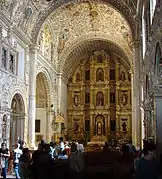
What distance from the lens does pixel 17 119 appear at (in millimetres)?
20562

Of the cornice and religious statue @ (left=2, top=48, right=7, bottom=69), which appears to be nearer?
religious statue @ (left=2, top=48, right=7, bottom=69)

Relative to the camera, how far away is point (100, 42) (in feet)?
104

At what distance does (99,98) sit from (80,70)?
3533mm

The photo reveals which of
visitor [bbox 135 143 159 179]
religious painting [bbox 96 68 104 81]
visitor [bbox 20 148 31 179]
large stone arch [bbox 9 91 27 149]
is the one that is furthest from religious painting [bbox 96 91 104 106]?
visitor [bbox 135 143 159 179]

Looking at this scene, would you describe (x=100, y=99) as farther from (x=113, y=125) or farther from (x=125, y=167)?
(x=125, y=167)

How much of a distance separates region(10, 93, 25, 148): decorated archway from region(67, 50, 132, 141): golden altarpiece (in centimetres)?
1296

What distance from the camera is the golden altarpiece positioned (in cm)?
3331

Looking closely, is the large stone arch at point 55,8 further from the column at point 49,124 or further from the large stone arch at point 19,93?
the column at point 49,124

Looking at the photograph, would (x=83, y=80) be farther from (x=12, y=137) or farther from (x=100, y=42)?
(x=12, y=137)

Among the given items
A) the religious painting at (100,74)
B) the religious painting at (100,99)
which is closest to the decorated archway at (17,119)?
the religious painting at (100,99)

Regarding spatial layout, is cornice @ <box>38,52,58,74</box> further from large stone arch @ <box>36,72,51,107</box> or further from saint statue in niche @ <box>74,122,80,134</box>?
saint statue in niche @ <box>74,122,80,134</box>

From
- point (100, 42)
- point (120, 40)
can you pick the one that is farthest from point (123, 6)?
point (100, 42)

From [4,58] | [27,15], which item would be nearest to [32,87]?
[4,58]

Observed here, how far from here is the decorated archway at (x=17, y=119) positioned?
20.0 metres
